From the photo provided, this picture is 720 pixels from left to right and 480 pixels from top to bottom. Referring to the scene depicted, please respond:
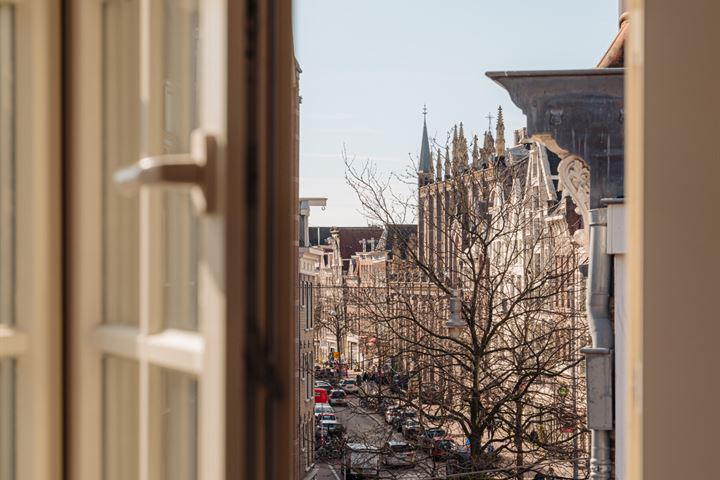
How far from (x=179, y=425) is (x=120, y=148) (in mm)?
316

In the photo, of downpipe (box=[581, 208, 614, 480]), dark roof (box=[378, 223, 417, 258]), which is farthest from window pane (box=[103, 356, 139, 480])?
dark roof (box=[378, 223, 417, 258])

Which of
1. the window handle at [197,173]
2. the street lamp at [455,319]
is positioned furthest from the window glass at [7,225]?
the street lamp at [455,319]

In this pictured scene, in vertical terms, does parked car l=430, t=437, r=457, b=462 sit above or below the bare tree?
below

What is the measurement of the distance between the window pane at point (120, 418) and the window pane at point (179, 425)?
2.4 inches

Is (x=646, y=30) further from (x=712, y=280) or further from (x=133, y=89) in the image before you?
(x=133, y=89)

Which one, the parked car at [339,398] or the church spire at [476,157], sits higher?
the church spire at [476,157]

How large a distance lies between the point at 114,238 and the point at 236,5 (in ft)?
1.17

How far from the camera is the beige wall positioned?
107cm

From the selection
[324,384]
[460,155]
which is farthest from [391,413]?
[324,384]

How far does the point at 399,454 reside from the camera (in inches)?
360

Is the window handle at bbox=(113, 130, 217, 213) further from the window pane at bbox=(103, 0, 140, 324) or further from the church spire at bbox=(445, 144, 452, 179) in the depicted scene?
the church spire at bbox=(445, 144, 452, 179)

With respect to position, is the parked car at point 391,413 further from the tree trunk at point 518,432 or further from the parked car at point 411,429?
the tree trunk at point 518,432

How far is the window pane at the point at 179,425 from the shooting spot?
0.78 meters

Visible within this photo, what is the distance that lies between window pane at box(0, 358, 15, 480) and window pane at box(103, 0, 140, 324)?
13 centimetres
